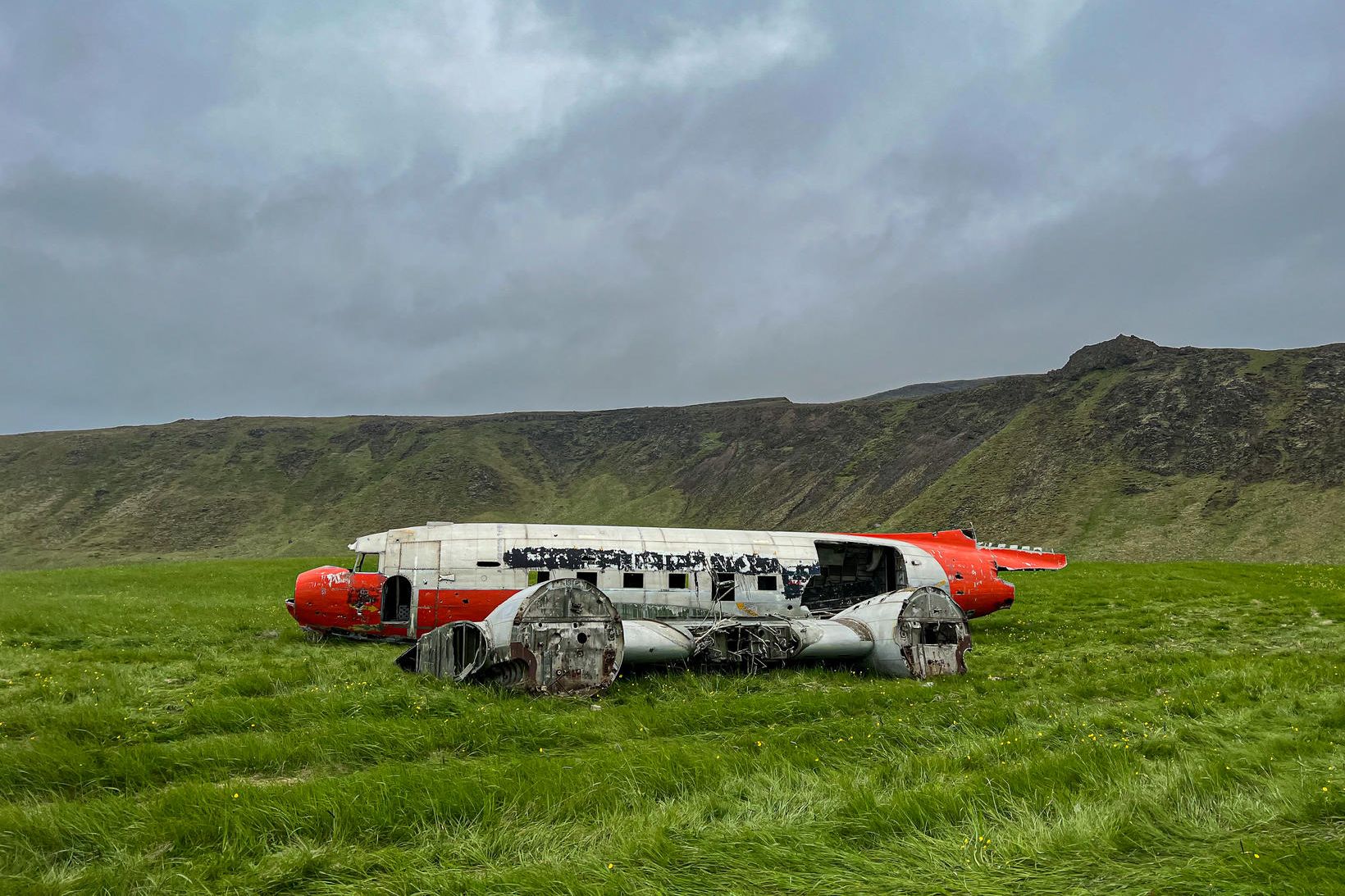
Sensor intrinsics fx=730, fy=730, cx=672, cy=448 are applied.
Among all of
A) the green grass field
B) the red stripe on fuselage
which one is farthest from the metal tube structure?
the red stripe on fuselage

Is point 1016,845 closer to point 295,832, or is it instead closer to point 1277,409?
point 295,832

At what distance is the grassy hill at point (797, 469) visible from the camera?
76.2 metres

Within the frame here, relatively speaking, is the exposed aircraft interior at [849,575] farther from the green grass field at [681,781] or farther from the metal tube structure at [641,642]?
the green grass field at [681,781]

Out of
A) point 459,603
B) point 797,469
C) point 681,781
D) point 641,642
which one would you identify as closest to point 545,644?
point 641,642

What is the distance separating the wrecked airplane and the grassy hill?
2323 inches

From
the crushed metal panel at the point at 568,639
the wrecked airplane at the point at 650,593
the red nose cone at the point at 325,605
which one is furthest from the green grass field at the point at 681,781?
the red nose cone at the point at 325,605

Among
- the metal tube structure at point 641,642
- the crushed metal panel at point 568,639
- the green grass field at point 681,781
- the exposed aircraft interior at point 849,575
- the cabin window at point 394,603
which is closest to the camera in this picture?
the green grass field at point 681,781

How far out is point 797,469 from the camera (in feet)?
397

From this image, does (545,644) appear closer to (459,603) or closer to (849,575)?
(459,603)

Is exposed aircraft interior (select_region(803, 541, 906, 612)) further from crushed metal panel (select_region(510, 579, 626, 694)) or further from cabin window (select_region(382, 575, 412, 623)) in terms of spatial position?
cabin window (select_region(382, 575, 412, 623))

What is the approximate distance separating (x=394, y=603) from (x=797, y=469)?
105m

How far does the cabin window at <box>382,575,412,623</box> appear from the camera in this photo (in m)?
19.8

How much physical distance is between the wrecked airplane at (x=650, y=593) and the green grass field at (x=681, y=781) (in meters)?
0.85

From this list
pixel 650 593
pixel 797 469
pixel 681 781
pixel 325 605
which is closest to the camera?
pixel 681 781
